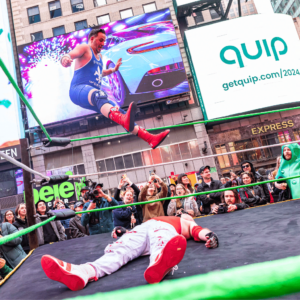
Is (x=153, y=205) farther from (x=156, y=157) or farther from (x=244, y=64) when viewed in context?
(x=244, y=64)

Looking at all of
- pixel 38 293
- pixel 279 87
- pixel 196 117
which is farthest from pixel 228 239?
pixel 279 87

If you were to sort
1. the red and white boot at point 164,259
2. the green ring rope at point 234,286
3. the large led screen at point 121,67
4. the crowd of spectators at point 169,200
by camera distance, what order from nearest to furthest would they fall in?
the green ring rope at point 234,286 → the red and white boot at point 164,259 → the crowd of spectators at point 169,200 → the large led screen at point 121,67

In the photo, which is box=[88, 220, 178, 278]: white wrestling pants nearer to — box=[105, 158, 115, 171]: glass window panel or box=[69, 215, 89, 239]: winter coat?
box=[69, 215, 89, 239]: winter coat

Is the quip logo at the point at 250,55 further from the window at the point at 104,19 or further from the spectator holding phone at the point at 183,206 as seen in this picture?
the spectator holding phone at the point at 183,206

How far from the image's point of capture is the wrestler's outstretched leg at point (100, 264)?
3.24 feet

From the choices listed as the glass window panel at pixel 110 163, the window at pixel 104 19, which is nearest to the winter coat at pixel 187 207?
the glass window panel at pixel 110 163

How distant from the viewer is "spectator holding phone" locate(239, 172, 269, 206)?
94.8 inches

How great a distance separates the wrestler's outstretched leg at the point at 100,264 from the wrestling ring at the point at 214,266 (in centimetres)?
3

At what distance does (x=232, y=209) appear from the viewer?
6.86 feet

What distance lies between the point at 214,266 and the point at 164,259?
23 centimetres

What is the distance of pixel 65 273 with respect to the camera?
988mm

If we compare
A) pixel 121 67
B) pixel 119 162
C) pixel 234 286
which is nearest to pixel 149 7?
pixel 121 67

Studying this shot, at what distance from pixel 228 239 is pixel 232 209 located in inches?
31.2

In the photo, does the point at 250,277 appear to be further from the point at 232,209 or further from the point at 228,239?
the point at 232,209
